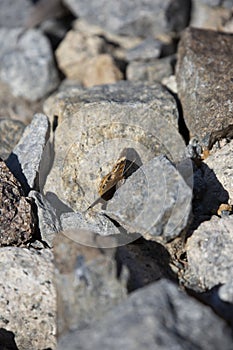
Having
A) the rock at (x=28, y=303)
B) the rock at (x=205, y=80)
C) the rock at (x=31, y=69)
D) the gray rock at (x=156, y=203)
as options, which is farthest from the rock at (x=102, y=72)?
the rock at (x=28, y=303)

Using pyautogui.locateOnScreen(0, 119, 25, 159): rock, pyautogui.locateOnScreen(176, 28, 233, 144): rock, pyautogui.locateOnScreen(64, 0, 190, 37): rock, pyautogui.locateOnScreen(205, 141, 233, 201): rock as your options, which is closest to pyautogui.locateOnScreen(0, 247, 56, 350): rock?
pyautogui.locateOnScreen(205, 141, 233, 201): rock

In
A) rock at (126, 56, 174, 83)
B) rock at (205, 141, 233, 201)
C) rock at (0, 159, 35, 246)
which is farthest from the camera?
rock at (126, 56, 174, 83)

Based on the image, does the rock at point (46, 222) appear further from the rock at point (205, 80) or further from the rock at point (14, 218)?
the rock at point (205, 80)

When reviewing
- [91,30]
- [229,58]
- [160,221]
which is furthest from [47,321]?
[91,30]

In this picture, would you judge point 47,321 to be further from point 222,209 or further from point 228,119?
point 228,119

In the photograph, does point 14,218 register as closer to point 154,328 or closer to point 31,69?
point 154,328

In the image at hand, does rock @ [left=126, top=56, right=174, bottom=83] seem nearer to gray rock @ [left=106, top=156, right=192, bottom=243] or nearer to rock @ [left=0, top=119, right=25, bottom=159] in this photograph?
rock @ [left=0, top=119, right=25, bottom=159]

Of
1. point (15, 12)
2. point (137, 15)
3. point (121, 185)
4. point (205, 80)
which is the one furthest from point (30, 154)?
point (15, 12)
